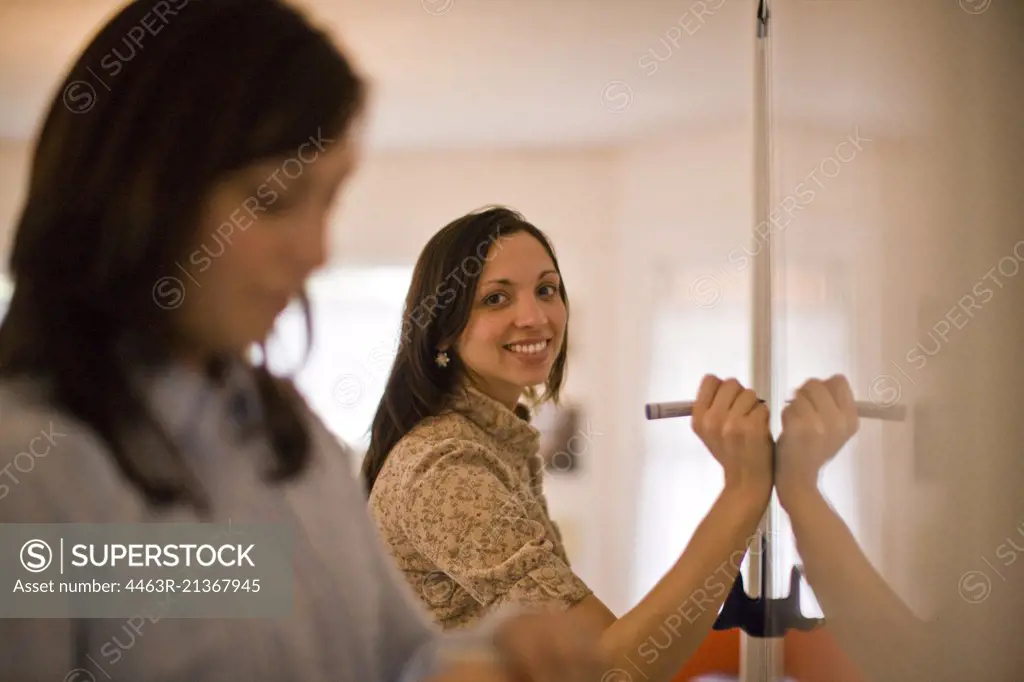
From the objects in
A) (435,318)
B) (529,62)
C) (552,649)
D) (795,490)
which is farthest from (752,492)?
(529,62)

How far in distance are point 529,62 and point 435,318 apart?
0.29 metres

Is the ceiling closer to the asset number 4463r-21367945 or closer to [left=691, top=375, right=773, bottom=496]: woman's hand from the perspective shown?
[left=691, top=375, right=773, bottom=496]: woman's hand

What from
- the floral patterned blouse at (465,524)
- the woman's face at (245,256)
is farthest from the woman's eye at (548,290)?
the woman's face at (245,256)

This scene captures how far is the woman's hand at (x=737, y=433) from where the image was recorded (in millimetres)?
872

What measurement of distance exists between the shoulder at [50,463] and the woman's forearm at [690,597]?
48cm

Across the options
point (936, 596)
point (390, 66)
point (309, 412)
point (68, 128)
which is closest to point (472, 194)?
point (390, 66)

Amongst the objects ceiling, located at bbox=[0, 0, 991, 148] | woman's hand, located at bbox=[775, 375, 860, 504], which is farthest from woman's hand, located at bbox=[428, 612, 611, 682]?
ceiling, located at bbox=[0, 0, 991, 148]

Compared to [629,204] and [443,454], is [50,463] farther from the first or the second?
[629,204]

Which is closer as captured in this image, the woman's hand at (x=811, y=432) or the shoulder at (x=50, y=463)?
the shoulder at (x=50, y=463)

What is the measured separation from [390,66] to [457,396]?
34 centimetres

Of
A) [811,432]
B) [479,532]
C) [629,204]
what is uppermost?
[629,204]

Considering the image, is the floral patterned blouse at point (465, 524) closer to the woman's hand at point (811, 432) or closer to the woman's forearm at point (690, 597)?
the woman's forearm at point (690, 597)

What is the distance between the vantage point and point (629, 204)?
2.91 feet

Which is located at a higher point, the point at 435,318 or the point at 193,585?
the point at 435,318
